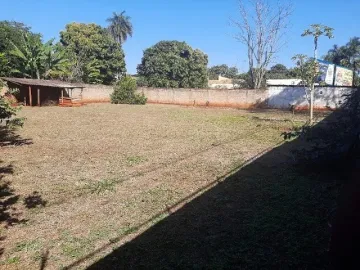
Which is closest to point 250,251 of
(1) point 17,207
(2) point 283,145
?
(1) point 17,207

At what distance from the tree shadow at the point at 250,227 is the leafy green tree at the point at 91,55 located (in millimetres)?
31350

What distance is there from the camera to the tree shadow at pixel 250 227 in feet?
12.3

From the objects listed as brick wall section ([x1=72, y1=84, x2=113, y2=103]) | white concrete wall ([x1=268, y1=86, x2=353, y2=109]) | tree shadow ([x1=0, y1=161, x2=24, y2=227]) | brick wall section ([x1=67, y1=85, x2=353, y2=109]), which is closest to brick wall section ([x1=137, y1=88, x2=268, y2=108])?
brick wall section ([x1=67, y1=85, x2=353, y2=109])

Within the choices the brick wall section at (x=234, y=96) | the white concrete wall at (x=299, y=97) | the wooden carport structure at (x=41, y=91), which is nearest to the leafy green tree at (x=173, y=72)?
the brick wall section at (x=234, y=96)

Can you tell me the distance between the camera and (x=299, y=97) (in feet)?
89.0

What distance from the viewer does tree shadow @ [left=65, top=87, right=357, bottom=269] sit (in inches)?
148

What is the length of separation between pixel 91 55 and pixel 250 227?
122 feet

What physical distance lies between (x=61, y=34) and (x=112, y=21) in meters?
16.7

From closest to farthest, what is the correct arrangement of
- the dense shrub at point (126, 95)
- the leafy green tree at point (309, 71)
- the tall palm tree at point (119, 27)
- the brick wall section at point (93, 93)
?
the leafy green tree at point (309, 71)
the brick wall section at point (93, 93)
the dense shrub at point (126, 95)
the tall palm tree at point (119, 27)

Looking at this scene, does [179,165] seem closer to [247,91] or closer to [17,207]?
[17,207]

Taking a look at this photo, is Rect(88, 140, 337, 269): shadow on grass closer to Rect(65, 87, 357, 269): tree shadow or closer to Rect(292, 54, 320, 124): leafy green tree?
Rect(65, 87, 357, 269): tree shadow

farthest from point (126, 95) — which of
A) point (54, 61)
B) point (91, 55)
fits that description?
point (91, 55)

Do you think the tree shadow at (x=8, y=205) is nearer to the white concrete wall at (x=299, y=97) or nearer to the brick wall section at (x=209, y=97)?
the white concrete wall at (x=299, y=97)

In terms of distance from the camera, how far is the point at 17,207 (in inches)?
212
